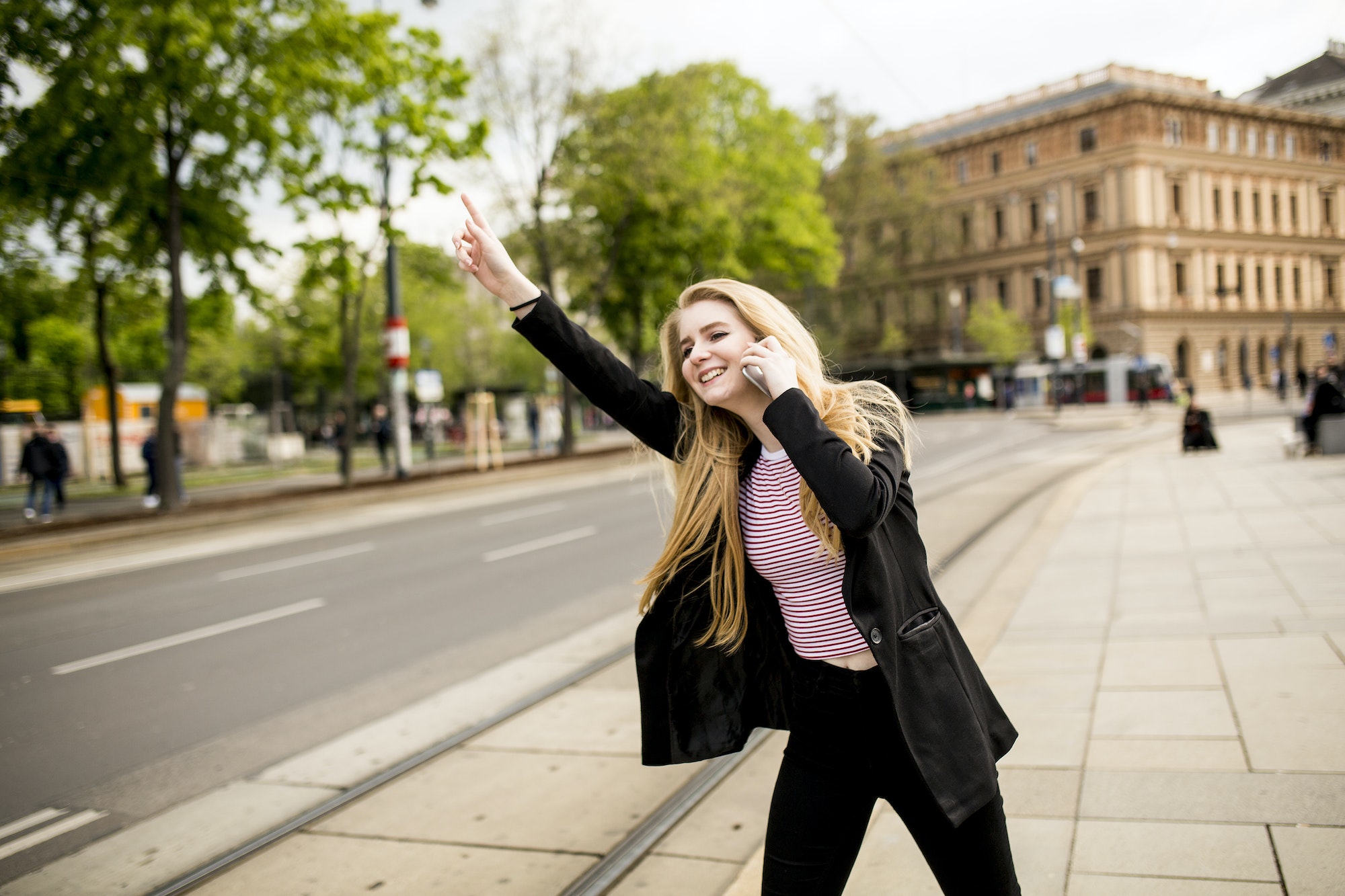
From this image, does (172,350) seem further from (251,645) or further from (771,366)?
(771,366)

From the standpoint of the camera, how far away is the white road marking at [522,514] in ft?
52.9

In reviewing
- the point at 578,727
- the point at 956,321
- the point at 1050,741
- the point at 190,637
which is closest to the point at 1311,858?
the point at 1050,741

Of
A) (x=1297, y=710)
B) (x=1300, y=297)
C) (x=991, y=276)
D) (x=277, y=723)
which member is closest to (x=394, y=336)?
(x=277, y=723)

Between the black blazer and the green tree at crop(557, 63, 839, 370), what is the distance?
81.8 feet

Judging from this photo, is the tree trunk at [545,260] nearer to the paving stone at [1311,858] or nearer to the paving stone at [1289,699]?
the paving stone at [1289,699]

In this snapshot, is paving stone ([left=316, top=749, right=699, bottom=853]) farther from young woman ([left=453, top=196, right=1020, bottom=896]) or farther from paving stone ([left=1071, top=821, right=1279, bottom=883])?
young woman ([left=453, top=196, right=1020, bottom=896])

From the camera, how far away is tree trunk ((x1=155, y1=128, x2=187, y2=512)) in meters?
18.2

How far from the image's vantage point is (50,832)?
4.47 meters

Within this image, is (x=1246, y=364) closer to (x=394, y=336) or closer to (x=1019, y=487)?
(x=1019, y=487)

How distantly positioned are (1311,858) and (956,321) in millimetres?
64117

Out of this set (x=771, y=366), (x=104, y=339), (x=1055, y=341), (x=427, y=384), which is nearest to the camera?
(x=771, y=366)

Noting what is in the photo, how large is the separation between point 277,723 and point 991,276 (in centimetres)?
6619

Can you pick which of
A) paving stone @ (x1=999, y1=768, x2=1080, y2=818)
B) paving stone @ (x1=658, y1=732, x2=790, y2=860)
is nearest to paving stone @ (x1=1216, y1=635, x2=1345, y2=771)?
paving stone @ (x1=999, y1=768, x2=1080, y2=818)

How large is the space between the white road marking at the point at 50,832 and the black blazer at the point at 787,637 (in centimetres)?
341
